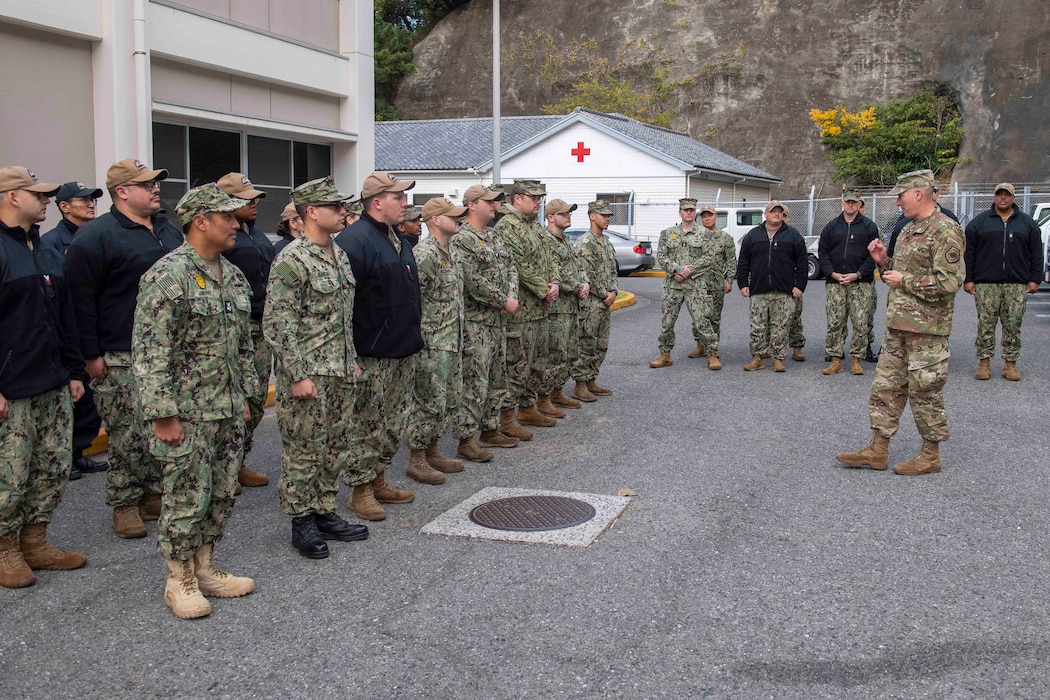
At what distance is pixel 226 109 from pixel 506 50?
169 feet

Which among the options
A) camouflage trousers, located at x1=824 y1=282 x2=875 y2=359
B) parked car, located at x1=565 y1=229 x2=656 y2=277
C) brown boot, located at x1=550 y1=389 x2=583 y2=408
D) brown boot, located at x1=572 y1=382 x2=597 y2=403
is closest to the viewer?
brown boot, located at x1=550 y1=389 x2=583 y2=408

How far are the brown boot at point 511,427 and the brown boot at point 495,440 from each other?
17 centimetres

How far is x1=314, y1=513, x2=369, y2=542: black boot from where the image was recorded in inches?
227

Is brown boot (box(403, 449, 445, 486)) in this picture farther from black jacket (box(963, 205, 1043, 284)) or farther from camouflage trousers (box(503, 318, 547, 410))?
black jacket (box(963, 205, 1043, 284))

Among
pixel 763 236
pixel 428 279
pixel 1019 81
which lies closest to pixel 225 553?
pixel 428 279

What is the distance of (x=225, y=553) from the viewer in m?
5.58

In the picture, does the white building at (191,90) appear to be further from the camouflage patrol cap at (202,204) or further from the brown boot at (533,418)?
the camouflage patrol cap at (202,204)

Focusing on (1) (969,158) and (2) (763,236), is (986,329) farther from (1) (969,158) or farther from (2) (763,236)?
(1) (969,158)

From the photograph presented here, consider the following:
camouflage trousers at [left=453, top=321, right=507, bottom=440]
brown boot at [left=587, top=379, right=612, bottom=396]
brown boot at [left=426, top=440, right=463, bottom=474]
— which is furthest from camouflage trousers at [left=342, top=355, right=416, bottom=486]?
brown boot at [left=587, top=379, right=612, bottom=396]

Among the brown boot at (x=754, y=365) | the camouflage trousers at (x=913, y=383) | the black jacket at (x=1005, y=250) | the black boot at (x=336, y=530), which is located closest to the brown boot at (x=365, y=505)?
the black boot at (x=336, y=530)

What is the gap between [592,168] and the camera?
36.2 metres

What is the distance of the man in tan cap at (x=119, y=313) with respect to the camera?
5781mm

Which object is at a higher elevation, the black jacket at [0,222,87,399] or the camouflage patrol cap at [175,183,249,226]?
the camouflage patrol cap at [175,183,249,226]

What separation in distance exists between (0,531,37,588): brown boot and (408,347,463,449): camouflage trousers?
8.40 feet
